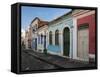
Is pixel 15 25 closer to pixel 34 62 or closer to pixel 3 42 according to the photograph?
pixel 3 42

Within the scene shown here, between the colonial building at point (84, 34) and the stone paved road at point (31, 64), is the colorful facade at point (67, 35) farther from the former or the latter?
the stone paved road at point (31, 64)

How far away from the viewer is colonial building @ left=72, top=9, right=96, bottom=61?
10.8ft

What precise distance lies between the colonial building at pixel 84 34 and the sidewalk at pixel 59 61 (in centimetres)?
6

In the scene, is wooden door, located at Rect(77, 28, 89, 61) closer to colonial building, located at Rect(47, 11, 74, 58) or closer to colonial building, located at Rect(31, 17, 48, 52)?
colonial building, located at Rect(47, 11, 74, 58)

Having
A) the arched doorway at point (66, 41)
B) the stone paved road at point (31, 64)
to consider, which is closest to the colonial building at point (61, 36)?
the arched doorway at point (66, 41)

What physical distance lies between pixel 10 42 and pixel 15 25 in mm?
178

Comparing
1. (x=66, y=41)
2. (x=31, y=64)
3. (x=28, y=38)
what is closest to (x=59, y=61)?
(x=66, y=41)

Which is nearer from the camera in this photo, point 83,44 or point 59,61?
point 59,61

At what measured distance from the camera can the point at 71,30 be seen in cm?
327

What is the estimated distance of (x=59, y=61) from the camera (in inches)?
126

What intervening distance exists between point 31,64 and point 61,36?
0.45m

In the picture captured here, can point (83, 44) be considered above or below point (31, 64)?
above

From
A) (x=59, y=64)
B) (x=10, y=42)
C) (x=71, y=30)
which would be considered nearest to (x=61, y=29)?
(x=71, y=30)

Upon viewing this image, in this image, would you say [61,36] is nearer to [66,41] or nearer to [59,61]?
[66,41]
